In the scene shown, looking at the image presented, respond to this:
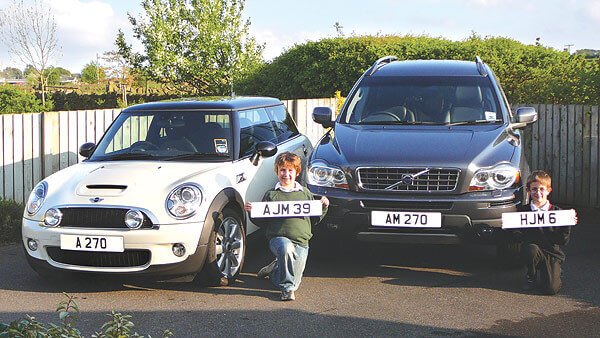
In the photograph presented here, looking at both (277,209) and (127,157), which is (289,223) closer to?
(277,209)

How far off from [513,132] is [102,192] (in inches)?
161

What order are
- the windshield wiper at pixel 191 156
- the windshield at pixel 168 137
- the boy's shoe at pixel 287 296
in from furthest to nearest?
the windshield at pixel 168 137, the windshield wiper at pixel 191 156, the boy's shoe at pixel 287 296

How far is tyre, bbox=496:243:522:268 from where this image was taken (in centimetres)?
695

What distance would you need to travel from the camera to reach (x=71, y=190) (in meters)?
6.38

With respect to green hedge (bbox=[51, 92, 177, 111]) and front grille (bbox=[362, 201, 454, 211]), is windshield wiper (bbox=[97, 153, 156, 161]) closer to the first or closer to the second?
front grille (bbox=[362, 201, 454, 211])

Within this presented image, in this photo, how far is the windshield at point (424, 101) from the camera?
774cm

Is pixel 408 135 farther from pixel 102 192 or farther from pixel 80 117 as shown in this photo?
pixel 80 117

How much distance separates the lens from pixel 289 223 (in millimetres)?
6352

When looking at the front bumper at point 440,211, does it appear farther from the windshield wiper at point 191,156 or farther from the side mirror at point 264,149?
the windshield wiper at point 191,156

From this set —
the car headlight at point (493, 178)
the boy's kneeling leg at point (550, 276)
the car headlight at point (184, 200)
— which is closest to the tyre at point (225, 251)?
the car headlight at point (184, 200)

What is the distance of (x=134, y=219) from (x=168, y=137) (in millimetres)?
1545

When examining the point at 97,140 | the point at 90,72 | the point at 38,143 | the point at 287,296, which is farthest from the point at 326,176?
the point at 90,72

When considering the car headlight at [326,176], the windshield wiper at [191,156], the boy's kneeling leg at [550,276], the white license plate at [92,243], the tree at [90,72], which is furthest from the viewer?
the tree at [90,72]

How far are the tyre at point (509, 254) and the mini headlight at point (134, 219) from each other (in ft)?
10.8
